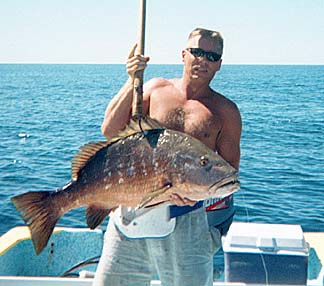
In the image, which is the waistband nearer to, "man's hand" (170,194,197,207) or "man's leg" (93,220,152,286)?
"man's leg" (93,220,152,286)

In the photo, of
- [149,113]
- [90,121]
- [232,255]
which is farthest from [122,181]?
[90,121]

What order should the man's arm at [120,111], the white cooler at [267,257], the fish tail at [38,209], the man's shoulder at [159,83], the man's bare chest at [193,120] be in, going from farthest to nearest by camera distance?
the white cooler at [267,257] < the man's shoulder at [159,83] < the man's bare chest at [193,120] < the man's arm at [120,111] < the fish tail at [38,209]

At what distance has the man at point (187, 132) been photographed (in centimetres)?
395

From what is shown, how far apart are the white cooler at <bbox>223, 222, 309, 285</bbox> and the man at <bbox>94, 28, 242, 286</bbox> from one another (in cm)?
143

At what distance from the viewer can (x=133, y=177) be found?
348 centimetres

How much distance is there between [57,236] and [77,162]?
313 centimetres

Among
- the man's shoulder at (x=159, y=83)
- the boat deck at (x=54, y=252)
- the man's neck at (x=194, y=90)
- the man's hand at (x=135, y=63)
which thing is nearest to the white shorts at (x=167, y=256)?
the man's neck at (x=194, y=90)

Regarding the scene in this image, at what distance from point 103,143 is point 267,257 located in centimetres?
242

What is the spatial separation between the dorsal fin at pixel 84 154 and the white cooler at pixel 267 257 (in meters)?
2.28

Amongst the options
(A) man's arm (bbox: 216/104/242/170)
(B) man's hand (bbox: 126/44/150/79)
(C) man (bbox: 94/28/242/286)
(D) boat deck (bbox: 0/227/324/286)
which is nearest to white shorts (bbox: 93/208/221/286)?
(C) man (bbox: 94/28/242/286)

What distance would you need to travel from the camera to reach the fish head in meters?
3.40

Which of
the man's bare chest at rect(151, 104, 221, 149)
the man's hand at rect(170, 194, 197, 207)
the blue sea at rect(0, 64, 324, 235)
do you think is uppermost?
the man's bare chest at rect(151, 104, 221, 149)

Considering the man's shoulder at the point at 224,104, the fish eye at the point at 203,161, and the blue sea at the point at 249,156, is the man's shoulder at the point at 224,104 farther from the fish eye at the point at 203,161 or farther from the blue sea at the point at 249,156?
the blue sea at the point at 249,156

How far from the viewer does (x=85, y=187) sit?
3.57 meters
